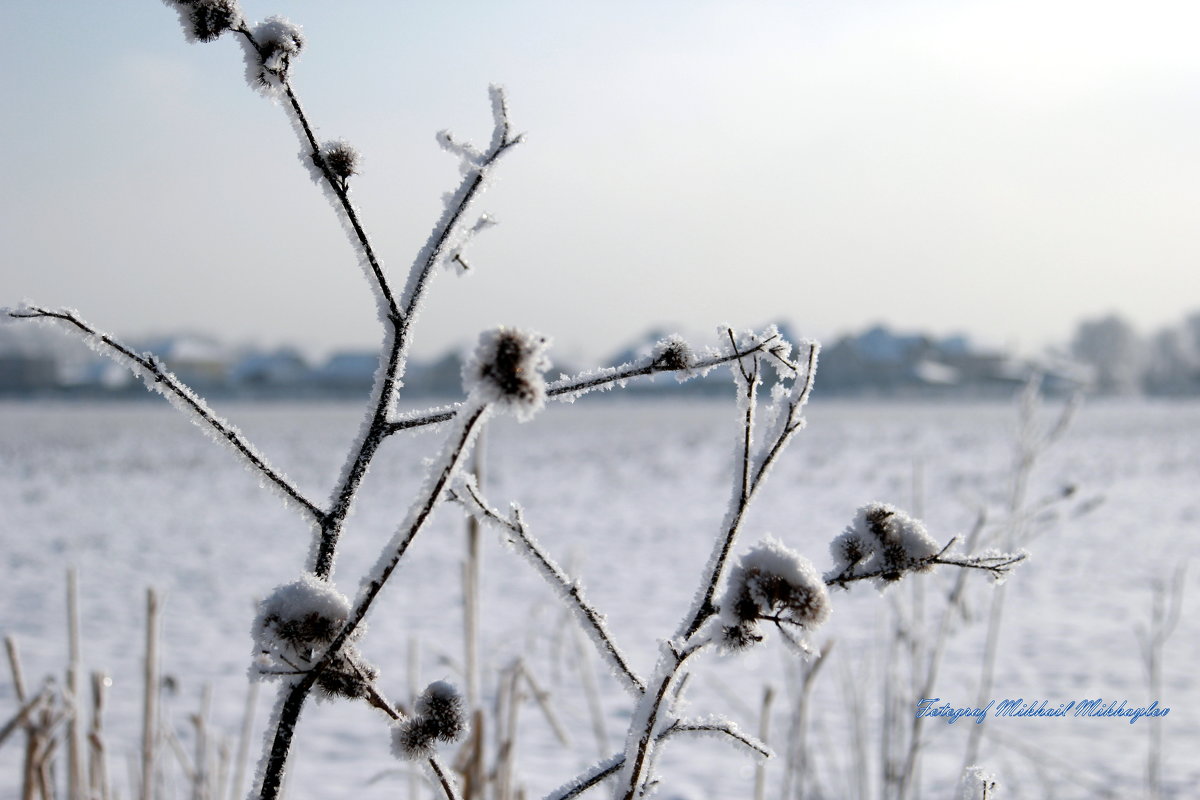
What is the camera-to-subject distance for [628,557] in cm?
1008

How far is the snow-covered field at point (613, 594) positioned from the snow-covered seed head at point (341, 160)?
0.21 metres

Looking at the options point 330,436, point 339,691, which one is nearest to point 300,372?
point 330,436

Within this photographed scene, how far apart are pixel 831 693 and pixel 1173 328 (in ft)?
374

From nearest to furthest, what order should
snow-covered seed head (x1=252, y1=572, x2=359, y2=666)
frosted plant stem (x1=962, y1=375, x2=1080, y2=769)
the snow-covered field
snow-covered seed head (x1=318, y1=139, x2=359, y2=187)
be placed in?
snow-covered seed head (x1=252, y1=572, x2=359, y2=666), snow-covered seed head (x1=318, y1=139, x2=359, y2=187), frosted plant stem (x1=962, y1=375, x2=1080, y2=769), the snow-covered field

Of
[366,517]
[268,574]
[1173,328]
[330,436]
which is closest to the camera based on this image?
[268,574]

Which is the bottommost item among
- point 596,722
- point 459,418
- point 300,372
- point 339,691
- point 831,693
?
point 831,693

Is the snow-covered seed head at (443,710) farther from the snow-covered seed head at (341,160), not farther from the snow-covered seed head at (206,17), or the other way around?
the snow-covered seed head at (206,17)

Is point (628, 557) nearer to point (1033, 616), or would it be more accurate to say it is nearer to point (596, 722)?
point (1033, 616)

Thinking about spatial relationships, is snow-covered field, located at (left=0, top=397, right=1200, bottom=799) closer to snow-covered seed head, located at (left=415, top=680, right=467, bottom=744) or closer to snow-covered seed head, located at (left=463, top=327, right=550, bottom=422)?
snow-covered seed head, located at (left=415, top=680, right=467, bottom=744)

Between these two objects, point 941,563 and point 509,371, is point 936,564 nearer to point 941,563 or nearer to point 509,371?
point 941,563

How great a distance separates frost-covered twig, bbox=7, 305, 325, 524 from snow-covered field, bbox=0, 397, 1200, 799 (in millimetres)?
15

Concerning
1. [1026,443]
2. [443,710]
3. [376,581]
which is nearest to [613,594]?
[1026,443]

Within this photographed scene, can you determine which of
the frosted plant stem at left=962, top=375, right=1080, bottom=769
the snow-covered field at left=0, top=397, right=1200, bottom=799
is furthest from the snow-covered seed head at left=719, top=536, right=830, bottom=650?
the frosted plant stem at left=962, top=375, right=1080, bottom=769

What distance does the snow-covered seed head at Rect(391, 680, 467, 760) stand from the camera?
0.57 m
